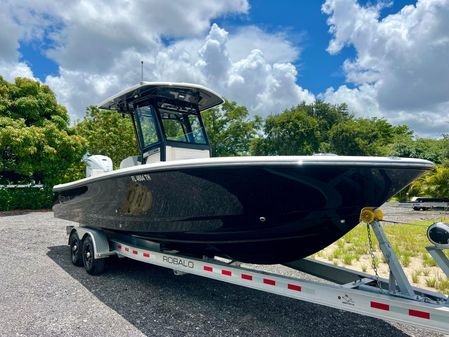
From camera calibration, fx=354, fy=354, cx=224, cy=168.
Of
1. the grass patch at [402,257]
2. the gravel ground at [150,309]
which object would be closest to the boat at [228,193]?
the gravel ground at [150,309]

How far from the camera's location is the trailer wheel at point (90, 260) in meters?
5.04

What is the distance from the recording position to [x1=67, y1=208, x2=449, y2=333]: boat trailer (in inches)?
97.6

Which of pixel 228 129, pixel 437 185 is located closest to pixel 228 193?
pixel 437 185

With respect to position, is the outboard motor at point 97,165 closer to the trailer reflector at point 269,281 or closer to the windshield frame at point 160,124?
the windshield frame at point 160,124

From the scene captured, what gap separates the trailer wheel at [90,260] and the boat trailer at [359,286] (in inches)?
33.2

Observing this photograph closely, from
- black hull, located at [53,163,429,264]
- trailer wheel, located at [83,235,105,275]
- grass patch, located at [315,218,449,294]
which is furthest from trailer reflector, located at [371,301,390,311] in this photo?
trailer wheel, located at [83,235,105,275]

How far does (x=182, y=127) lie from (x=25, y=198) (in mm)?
12926

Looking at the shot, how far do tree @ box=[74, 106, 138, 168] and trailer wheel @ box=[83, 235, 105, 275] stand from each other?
14.5 meters

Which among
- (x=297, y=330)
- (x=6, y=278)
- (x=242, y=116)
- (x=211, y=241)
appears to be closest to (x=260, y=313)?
(x=297, y=330)

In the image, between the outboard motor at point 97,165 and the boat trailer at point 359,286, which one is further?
the outboard motor at point 97,165

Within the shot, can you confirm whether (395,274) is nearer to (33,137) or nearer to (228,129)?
(33,137)

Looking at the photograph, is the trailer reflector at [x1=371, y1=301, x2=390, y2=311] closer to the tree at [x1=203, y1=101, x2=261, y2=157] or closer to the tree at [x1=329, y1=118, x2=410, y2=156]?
the tree at [x1=203, y1=101, x2=261, y2=157]

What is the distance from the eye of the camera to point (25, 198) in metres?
15.1

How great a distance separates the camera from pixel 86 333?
3.21 meters
